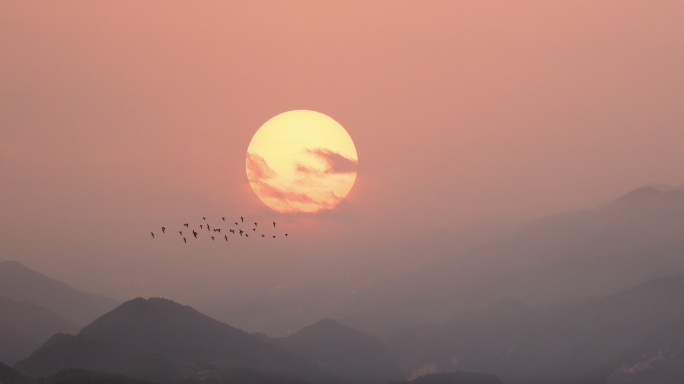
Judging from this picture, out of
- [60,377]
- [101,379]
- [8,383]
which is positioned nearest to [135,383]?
[101,379]

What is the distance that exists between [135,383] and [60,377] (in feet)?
87.1

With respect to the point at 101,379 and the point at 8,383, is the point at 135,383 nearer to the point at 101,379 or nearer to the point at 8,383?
the point at 101,379

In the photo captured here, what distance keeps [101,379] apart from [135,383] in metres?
11.7

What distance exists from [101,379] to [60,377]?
1500 cm

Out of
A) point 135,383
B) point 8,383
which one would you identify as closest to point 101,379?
point 135,383

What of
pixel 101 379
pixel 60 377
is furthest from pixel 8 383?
pixel 101 379

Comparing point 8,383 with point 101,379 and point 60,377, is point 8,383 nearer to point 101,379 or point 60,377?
point 60,377

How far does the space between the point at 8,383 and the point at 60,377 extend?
60.1 feet

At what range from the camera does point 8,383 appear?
200 metres

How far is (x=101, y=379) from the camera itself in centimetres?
19825

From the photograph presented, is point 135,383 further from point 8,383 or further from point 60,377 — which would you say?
point 8,383

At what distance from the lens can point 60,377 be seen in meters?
200

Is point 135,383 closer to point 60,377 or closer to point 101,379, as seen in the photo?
point 101,379
